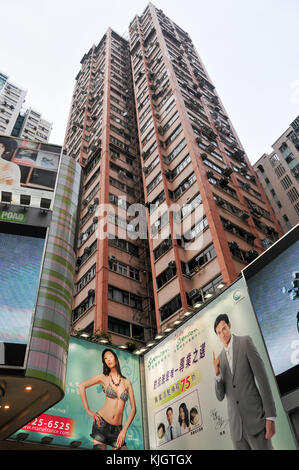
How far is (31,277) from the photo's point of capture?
13469 mm

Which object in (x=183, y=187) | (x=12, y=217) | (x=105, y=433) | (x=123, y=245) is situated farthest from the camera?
(x=123, y=245)

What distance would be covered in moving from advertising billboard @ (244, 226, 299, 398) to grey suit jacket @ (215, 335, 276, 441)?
82 cm

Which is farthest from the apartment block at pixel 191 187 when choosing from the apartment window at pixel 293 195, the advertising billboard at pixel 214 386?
the apartment window at pixel 293 195

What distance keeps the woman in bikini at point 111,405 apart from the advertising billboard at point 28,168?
9.31 meters

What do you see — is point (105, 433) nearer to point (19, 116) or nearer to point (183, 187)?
point (183, 187)

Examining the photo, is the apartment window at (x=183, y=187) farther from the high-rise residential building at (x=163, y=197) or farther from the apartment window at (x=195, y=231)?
the apartment window at (x=195, y=231)

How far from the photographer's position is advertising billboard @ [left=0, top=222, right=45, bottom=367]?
37.4 feet

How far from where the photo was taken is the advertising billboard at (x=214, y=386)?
14352mm

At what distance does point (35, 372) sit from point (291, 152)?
5416cm

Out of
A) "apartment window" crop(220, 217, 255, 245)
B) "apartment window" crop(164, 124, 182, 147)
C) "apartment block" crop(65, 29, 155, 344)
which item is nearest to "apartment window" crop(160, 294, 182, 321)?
"apartment block" crop(65, 29, 155, 344)

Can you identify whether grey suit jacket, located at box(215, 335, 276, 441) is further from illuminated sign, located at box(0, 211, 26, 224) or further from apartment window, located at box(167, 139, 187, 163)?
apartment window, located at box(167, 139, 187, 163)

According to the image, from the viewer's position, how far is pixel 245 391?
14.9 metres

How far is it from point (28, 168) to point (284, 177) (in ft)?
156

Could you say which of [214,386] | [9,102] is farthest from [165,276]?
[9,102]
